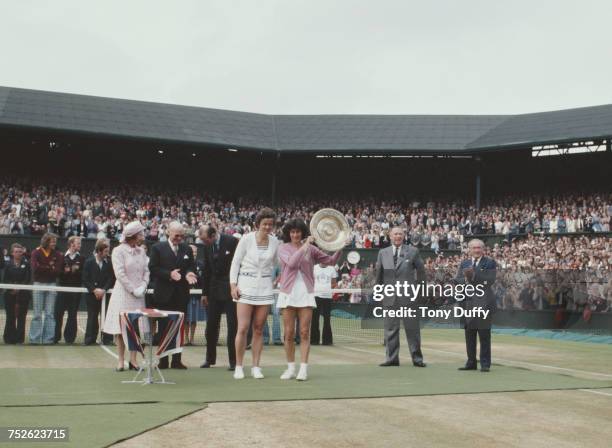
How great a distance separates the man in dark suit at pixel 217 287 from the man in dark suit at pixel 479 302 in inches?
129

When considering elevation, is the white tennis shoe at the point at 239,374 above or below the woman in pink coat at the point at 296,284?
below

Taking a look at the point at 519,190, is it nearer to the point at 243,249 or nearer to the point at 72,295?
the point at 72,295

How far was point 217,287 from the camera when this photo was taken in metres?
11.4

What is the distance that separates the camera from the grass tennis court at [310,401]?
6398mm

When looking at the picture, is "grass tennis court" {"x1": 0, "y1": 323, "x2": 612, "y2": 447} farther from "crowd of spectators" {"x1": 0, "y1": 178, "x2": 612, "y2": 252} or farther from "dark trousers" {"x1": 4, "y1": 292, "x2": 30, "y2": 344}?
"crowd of spectators" {"x1": 0, "y1": 178, "x2": 612, "y2": 252}

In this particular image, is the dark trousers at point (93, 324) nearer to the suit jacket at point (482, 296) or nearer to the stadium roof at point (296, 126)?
the suit jacket at point (482, 296)

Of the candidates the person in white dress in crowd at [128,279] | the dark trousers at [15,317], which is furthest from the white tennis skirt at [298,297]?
the dark trousers at [15,317]

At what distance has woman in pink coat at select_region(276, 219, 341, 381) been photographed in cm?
1000

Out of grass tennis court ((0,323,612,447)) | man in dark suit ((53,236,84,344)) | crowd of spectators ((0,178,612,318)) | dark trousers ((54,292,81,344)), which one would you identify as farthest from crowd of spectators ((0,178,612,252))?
grass tennis court ((0,323,612,447))

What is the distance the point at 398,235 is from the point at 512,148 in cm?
2834

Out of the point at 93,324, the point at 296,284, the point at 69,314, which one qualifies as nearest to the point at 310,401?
the point at 296,284

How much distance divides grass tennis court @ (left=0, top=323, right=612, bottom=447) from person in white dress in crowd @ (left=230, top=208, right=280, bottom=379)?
477mm

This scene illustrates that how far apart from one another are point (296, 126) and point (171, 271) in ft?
113

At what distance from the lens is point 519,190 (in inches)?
1591
